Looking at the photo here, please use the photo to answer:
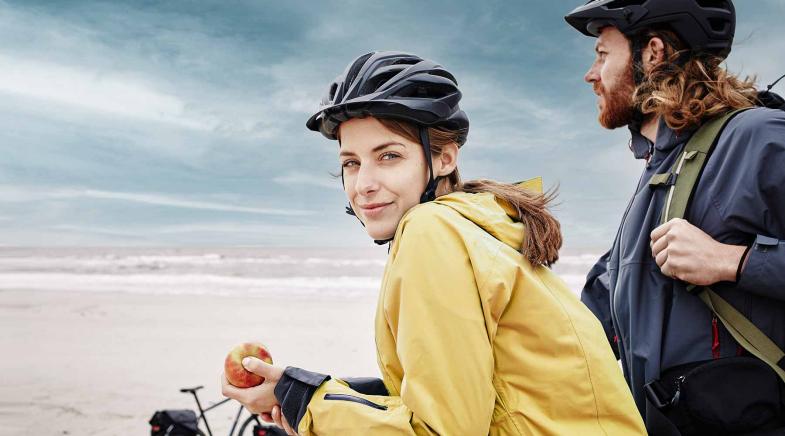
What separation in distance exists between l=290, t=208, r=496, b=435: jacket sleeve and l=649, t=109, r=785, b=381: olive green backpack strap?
41.0 inches

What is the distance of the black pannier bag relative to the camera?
4.68 m

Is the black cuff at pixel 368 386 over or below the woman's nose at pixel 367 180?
below

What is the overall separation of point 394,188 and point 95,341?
34.7 ft

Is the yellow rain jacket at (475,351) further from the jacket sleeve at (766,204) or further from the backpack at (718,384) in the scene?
the jacket sleeve at (766,204)

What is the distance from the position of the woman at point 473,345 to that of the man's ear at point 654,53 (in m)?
1.02

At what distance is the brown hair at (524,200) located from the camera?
1686 millimetres

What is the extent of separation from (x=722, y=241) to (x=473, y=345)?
3.82 feet

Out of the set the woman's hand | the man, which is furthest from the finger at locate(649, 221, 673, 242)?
the woman's hand

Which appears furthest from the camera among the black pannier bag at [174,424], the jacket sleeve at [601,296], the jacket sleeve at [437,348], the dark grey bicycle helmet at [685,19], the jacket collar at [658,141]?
the black pannier bag at [174,424]

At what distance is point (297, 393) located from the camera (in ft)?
5.49


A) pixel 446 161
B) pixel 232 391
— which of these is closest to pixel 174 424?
pixel 232 391

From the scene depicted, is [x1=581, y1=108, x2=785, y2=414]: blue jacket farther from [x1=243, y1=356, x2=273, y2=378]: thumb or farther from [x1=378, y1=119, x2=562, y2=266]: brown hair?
[x1=243, y1=356, x2=273, y2=378]: thumb

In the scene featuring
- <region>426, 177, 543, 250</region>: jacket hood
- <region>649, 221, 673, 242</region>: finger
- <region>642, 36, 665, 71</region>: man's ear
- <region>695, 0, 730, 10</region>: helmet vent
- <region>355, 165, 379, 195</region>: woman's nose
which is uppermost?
<region>695, 0, 730, 10</region>: helmet vent

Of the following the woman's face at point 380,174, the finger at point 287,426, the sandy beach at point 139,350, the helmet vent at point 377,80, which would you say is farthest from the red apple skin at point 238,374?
the sandy beach at point 139,350
